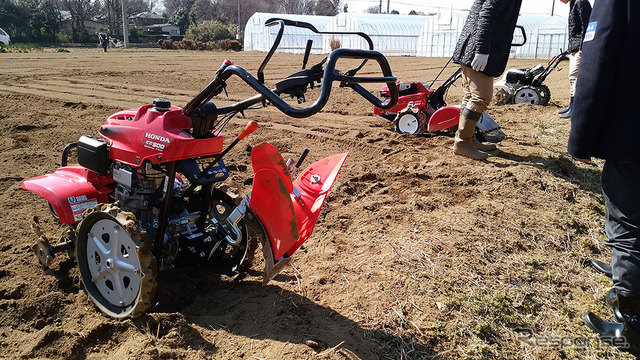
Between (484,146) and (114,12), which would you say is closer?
(484,146)

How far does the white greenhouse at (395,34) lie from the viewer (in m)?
36.8

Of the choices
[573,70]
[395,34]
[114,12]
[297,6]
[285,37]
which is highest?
[297,6]

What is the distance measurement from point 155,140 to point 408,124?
18.1 ft

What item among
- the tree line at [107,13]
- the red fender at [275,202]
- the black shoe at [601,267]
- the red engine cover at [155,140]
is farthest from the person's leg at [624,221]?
the tree line at [107,13]

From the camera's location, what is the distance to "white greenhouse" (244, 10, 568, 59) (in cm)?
3678

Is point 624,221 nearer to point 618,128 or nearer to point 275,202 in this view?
point 618,128

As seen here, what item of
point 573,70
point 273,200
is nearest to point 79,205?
point 273,200

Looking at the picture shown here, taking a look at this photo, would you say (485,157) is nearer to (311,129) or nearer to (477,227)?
(477,227)

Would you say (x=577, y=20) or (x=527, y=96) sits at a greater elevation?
(x=577, y=20)

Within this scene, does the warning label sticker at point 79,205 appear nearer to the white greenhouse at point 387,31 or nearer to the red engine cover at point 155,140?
the red engine cover at point 155,140

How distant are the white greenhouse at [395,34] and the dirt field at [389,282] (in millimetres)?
31832

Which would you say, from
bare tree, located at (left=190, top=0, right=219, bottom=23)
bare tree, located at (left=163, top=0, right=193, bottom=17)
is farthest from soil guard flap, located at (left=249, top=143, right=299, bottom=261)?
bare tree, located at (left=163, top=0, right=193, bottom=17)

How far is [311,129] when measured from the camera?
828 centimetres

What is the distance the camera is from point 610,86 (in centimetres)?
265
